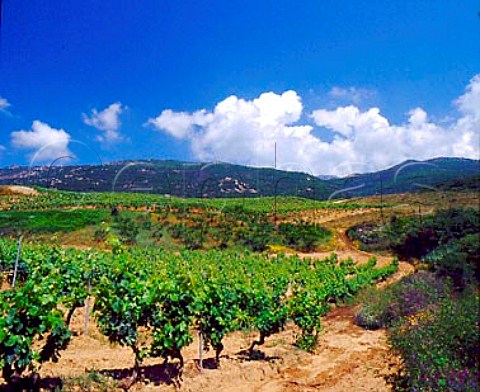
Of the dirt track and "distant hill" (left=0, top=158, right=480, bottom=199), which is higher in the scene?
"distant hill" (left=0, top=158, right=480, bottom=199)

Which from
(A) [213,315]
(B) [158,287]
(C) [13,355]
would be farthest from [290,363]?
(C) [13,355]

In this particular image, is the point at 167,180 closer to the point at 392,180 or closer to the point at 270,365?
the point at 392,180

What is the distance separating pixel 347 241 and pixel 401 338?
3304 centimetres

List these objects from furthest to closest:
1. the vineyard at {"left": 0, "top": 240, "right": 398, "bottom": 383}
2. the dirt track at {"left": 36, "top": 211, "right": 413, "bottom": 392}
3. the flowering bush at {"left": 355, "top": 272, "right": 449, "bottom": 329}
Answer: the dirt track at {"left": 36, "top": 211, "right": 413, "bottom": 392} < the flowering bush at {"left": 355, "top": 272, "right": 449, "bottom": 329} < the vineyard at {"left": 0, "top": 240, "right": 398, "bottom": 383}

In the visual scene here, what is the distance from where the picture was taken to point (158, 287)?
797cm

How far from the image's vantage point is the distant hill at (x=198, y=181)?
82.8m

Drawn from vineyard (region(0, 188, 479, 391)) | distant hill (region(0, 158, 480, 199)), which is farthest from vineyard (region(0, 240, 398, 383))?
distant hill (region(0, 158, 480, 199))

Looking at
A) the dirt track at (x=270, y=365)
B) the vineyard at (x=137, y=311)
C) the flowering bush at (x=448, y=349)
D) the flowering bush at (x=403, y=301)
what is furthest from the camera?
the dirt track at (x=270, y=365)

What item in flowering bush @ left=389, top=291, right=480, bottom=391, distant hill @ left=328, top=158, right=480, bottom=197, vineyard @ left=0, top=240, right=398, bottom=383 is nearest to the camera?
flowering bush @ left=389, top=291, right=480, bottom=391

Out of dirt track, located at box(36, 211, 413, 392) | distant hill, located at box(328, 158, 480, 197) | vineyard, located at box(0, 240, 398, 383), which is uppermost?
distant hill, located at box(328, 158, 480, 197)

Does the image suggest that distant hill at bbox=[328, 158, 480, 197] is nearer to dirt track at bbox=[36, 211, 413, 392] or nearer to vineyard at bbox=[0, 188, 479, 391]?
vineyard at bbox=[0, 188, 479, 391]

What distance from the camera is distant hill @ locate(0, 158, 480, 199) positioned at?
272ft

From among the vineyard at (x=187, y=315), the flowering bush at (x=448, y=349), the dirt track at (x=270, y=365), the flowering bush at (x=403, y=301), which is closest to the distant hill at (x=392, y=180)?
the vineyard at (x=187, y=315)

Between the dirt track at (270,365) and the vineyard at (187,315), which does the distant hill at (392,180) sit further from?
the dirt track at (270,365)
